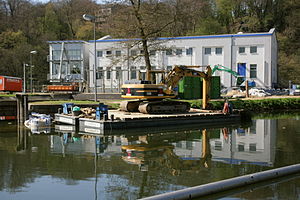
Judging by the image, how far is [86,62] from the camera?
2645 inches

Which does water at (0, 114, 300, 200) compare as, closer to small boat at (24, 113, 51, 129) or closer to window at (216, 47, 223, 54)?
small boat at (24, 113, 51, 129)

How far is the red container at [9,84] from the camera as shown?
142 ft

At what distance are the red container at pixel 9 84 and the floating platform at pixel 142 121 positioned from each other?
20492mm

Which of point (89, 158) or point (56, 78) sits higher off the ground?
point (56, 78)

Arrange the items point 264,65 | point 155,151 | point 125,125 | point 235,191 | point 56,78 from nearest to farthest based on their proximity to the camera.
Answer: point 235,191, point 155,151, point 125,125, point 264,65, point 56,78

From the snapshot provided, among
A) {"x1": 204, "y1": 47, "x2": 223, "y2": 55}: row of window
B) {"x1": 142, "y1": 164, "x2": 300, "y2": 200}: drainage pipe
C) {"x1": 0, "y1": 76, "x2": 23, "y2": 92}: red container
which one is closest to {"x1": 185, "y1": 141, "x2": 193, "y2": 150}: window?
{"x1": 142, "y1": 164, "x2": 300, "y2": 200}: drainage pipe

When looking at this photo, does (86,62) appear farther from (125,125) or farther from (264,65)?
(125,125)

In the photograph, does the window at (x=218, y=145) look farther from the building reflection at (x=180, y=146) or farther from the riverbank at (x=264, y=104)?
the riverbank at (x=264, y=104)

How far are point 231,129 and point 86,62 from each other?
154 ft

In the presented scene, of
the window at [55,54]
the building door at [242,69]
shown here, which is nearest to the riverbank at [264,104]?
the building door at [242,69]

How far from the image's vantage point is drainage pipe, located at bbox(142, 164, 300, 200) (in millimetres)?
7965

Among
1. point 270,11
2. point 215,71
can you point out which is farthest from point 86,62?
point 270,11

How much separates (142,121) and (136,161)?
9.02m

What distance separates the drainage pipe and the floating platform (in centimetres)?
1202
